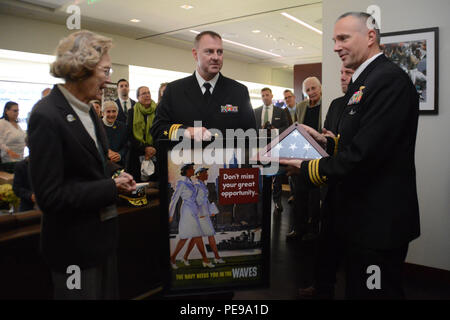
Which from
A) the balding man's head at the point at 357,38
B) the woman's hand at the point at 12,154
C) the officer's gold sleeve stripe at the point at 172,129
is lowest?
the woman's hand at the point at 12,154

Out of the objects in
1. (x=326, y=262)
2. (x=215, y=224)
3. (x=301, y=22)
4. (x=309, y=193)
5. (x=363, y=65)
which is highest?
(x=301, y=22)

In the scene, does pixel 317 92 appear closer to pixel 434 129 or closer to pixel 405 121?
pixel 434 129

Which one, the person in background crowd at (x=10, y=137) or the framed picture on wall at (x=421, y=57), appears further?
the person in background crowd at (x=10, y=137)

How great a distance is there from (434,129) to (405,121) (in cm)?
199

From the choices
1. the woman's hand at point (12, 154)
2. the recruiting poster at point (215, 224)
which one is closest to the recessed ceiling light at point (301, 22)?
the woman's hand at point (12, 154)

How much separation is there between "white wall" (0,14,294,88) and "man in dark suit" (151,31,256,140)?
5.23 meters

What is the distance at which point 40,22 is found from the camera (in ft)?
26.8

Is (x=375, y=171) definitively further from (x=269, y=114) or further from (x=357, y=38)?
(x=269, y=114)

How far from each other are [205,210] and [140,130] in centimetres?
361

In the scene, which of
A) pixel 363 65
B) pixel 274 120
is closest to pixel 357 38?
pixel 363 65

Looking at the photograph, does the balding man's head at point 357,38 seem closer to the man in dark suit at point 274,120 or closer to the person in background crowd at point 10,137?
the man in dark suit at point 274,120

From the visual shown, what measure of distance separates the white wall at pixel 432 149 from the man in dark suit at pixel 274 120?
2.82 m

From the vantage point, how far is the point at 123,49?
32.4ft

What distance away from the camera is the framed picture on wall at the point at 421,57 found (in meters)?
3.08
